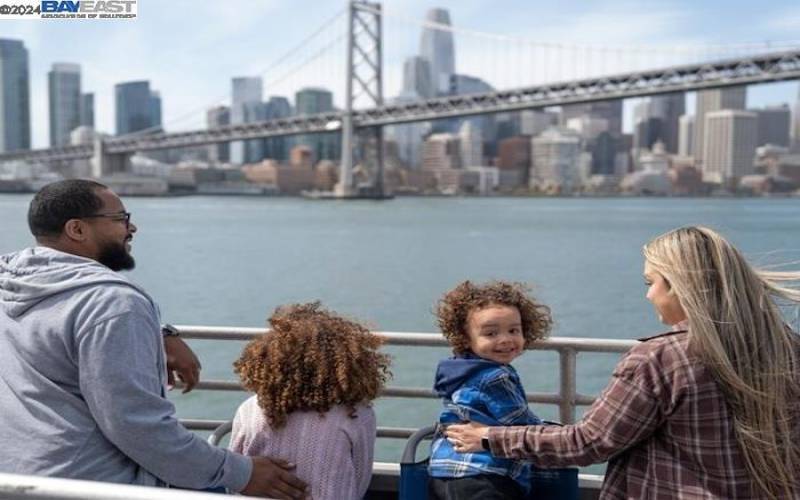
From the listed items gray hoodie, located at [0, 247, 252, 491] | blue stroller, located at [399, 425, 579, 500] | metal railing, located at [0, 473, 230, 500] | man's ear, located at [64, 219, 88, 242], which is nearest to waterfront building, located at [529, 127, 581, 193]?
blue stroller, located at [399, 425, 579, 500]

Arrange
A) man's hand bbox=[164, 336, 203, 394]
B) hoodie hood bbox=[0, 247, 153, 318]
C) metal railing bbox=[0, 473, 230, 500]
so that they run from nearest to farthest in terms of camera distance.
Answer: metal railing bbox=[0, 473, 230, 500] < hoodie hood bbox=[0, 247, 153, 318] < man's hand bbox=[164, 336, 203, 394]

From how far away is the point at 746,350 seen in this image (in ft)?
4.49

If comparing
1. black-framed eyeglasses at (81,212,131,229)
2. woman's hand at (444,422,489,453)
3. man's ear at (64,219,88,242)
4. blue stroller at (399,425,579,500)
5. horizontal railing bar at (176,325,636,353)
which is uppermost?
black-framed eyeglasses at (81,212,131,229)

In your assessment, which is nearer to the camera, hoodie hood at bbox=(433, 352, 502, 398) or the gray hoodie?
the gray hoodie

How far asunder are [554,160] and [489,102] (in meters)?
67.4

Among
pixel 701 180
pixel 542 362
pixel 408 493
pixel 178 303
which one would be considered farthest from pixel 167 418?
pixel 701 180

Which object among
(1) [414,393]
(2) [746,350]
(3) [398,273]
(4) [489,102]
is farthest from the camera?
(4) [489,102]

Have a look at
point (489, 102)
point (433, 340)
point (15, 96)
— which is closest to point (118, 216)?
point (433, 340)

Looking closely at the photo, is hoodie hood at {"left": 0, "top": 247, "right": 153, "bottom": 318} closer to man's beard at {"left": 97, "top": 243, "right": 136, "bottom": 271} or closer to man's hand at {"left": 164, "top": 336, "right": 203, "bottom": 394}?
man's beard at {"left": 97, "top": 243, "right": 136, "bottom": 271}

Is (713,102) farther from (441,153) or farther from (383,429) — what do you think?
(383,429)

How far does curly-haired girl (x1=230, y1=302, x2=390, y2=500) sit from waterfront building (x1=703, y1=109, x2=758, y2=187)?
106283 millimetres

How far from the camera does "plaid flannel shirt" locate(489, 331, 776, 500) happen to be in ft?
4.55

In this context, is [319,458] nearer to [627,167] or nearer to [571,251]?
[571,251]

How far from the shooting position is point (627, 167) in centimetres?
12044
